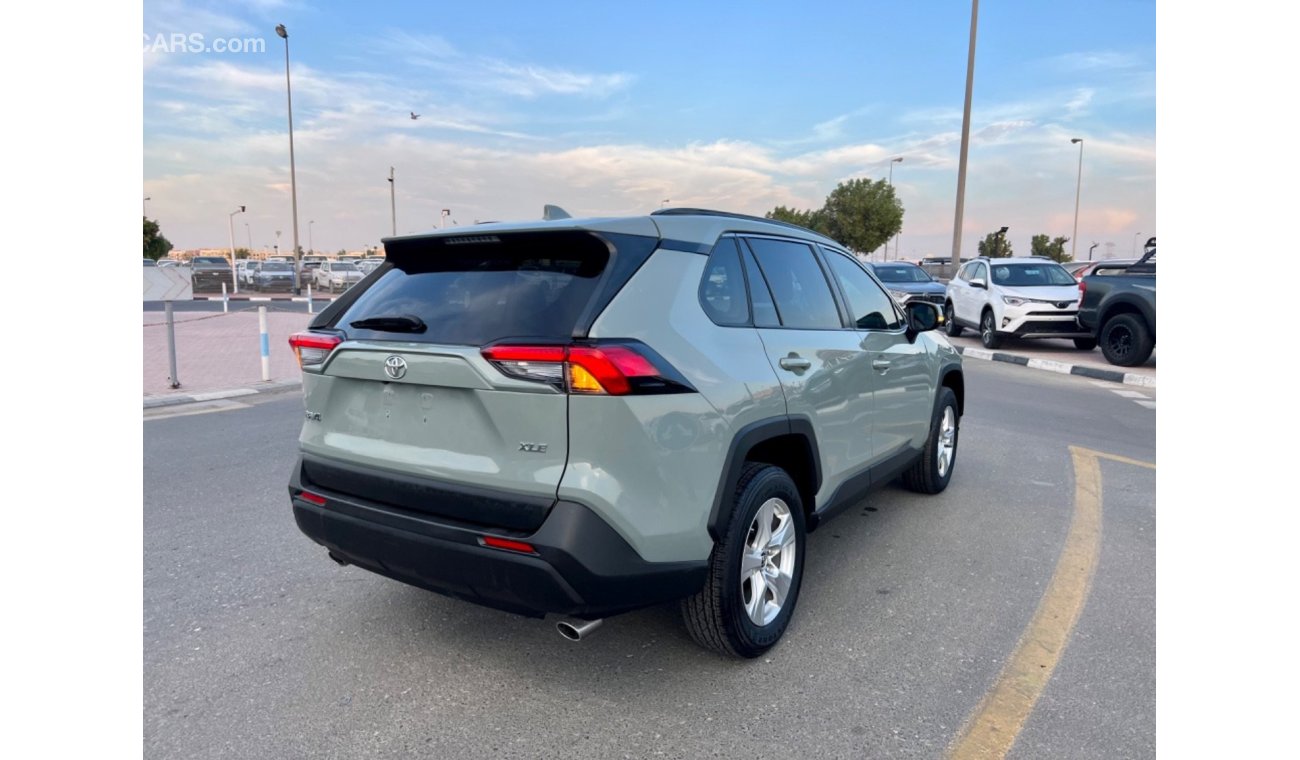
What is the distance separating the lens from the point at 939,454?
17.6 ft

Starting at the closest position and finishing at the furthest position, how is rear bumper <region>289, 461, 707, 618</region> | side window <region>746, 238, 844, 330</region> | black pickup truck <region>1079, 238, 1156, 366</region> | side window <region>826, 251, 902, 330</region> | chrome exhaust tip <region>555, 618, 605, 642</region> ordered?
rear bumper <region>289, 461, 707, 618</region>, chrome exhaust tip <region>555, 618, 605, 642</region>, side window <region>746, 238, 844, 330</region>, side window <region>826, 251, 902, 330</region>, black pickup truck <region>1079, 238, 1156, 366</region>

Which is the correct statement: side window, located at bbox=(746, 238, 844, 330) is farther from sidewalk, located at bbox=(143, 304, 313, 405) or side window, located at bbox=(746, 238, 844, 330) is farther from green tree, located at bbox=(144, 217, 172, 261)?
green tree, located at bbox=(144, 217, 172, 261)

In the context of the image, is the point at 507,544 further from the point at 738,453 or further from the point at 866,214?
the point at 866,214

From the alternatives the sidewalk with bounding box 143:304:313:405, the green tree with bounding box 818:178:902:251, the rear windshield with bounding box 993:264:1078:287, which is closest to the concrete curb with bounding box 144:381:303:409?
the sidewalk with bounding box 143:304:313:405

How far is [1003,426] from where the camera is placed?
789cm

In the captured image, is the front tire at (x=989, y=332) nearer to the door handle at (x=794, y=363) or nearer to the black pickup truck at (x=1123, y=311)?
the black pickup truck at (x=1123, y=311)

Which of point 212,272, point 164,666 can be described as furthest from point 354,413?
point 212,272

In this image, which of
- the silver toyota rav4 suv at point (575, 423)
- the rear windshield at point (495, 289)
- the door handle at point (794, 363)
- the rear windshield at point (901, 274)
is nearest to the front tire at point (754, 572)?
the silver toyota rav4 suv at point (575, 423)

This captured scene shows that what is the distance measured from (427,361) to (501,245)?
50 centimetres

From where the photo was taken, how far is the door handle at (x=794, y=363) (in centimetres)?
322

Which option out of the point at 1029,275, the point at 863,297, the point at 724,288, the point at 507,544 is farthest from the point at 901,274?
the point at 507,544

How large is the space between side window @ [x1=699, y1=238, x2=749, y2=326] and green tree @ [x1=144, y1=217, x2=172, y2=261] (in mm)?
60030

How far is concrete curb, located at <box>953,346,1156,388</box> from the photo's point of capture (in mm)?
11492

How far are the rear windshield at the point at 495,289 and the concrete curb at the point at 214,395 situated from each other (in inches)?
278
